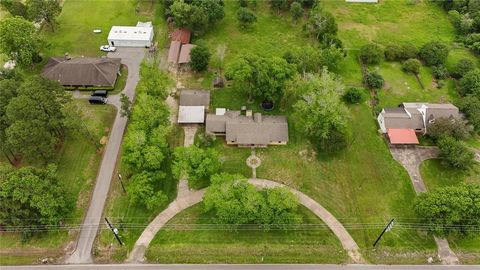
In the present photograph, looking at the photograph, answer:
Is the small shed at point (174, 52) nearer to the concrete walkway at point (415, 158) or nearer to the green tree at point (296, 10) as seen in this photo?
the green tree at point (296, 10)

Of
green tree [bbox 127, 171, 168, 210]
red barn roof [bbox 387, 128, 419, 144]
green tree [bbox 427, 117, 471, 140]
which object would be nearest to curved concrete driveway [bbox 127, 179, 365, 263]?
green tree [bbox 127, 171, 168, 210]

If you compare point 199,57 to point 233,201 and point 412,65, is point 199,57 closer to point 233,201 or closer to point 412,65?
point 233,201

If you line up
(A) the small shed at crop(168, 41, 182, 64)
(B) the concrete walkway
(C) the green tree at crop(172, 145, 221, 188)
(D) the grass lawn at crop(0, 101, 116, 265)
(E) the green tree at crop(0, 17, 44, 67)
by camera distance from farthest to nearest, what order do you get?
1. (A) the small shed at crop(168, 41, 182, 64)
2. (E) the green tree at crop(0, 17, 44, 67)
3. (B) the concrete walkway
4. (C) the green tree at crop(172, 145, 221, 188)
5. (D) the grass lawn at crop(0, 101, 116, 265)

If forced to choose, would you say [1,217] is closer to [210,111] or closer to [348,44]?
[210,111]

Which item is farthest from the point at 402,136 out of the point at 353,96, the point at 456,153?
the point at 353,96

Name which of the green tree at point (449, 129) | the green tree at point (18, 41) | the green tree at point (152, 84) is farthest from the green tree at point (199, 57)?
the green tree at point (449, 129)

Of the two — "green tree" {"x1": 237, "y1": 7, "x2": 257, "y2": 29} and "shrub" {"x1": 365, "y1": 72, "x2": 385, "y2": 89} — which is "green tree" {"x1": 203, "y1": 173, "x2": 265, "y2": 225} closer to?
"shrub" {"x1": 365, "y1": 72, "x2": 385, "y2": 89}
